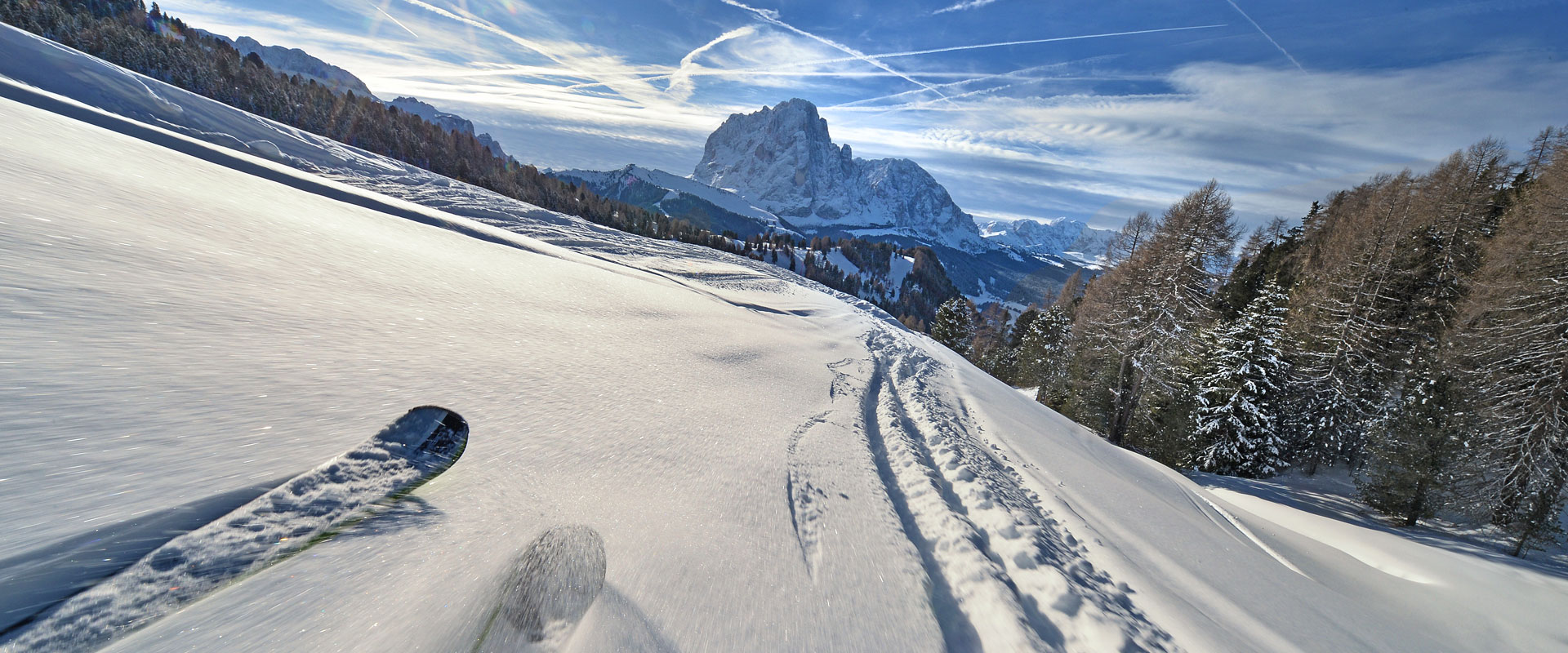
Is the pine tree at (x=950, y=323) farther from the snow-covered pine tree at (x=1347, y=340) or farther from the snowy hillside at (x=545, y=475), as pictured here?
the snowy hillside at (x=545, y=475)

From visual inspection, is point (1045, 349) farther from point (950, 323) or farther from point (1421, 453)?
point (1421, 453)

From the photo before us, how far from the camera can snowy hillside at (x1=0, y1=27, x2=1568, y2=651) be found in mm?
1638

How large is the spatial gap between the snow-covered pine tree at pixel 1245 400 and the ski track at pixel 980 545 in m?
16.4

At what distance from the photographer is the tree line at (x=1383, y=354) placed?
402 inches

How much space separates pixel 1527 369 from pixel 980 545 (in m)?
16.7

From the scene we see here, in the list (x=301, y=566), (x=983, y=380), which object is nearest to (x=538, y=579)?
(x=301, y=566)

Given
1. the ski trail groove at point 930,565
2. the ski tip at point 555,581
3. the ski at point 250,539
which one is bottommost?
the ski trail groove at point 930,565

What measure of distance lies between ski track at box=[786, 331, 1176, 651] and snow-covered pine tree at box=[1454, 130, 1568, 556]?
14288 millimetres

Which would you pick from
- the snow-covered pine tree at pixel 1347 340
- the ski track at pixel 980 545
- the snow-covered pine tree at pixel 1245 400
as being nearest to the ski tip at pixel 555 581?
the ski track at pixel 980 545

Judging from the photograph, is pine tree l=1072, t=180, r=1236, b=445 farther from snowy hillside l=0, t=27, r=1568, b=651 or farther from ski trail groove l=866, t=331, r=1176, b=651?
ski trail groove l=866, t=331, r=1176, b=651

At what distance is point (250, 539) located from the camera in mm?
1579

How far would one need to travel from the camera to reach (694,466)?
3307mm

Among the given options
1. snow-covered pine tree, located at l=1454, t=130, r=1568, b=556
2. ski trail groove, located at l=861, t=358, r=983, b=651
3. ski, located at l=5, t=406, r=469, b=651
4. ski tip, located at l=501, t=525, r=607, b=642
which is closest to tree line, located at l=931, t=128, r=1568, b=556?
snow-covered pine tree, located at l=1454, t=130, r=1568, b=556

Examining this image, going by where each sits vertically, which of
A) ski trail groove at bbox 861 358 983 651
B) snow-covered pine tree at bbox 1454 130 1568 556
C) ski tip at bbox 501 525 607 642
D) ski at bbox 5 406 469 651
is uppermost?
snow-covered pine tree at bbox 1454 130 1568 556
